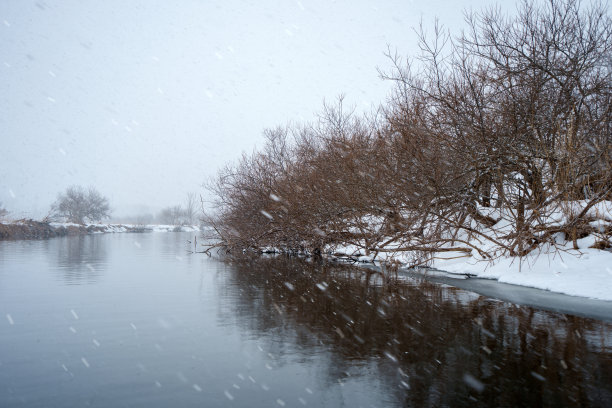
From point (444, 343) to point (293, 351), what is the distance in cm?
242

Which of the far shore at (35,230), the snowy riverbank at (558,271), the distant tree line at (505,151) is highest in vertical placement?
the distant tree line at (505,151)

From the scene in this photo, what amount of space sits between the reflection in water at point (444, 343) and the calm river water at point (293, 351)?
3cm

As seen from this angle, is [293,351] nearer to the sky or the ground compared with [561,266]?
nearer to the ground

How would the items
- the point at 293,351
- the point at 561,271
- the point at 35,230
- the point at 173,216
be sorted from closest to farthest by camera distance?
the point at 293,351, the point at 561,271, the point at 35,230, the point at 173,216

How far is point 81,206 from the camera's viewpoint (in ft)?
331

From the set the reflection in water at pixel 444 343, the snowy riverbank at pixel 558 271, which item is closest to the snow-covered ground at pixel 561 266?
the snowy riverbank at pixel 558 271

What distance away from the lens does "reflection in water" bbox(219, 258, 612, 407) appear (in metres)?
5.43

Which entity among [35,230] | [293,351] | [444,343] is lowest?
[35,230]

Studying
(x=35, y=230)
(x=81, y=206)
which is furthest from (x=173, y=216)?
(x=35, y=230)

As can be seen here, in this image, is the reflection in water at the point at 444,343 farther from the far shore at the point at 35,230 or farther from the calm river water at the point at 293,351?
the far shore at the point at 35,230

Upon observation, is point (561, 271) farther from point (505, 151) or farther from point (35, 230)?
point (35, 230)

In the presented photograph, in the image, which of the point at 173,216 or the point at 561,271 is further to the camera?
the point at 173,216

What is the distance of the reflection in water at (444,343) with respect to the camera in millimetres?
5430

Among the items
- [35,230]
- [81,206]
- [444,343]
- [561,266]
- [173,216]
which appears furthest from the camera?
[173,216]
